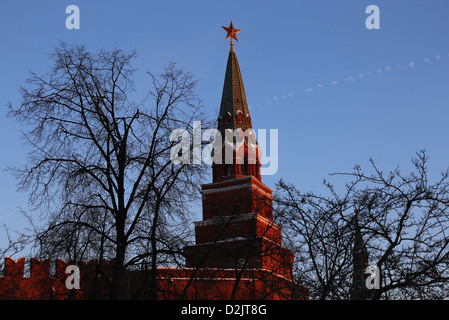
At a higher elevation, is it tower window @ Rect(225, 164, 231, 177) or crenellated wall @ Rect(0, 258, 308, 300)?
tower window @ Rect(225, 164, 231, 177)

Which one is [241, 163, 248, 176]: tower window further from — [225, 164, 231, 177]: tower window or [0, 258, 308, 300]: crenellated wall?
[0, 258, 308, 300]: crenellated wall

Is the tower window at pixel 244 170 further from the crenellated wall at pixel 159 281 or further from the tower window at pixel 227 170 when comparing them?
the crenellated wall at pixel 159 281

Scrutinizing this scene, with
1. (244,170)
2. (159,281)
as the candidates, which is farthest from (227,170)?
(159,281)

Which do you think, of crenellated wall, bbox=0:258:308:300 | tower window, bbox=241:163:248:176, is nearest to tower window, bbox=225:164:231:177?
tower window, bbox=241:163:248:176

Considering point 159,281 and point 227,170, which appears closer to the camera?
point 159,281

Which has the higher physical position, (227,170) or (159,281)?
(227,170)

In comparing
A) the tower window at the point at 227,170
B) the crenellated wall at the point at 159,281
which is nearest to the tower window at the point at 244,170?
the tower window at the point at 227,170

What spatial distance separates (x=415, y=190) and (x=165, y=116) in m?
7.10

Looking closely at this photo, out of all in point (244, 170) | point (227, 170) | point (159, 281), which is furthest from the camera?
point (227, 170)

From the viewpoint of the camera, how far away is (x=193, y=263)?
13438 millimetres

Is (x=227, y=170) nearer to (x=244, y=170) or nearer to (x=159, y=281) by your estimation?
(x=244, y=170)

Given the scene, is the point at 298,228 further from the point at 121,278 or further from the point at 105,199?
the point at 105,199

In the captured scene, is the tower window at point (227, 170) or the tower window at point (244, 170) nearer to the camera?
the tower window at point (244, 170)
